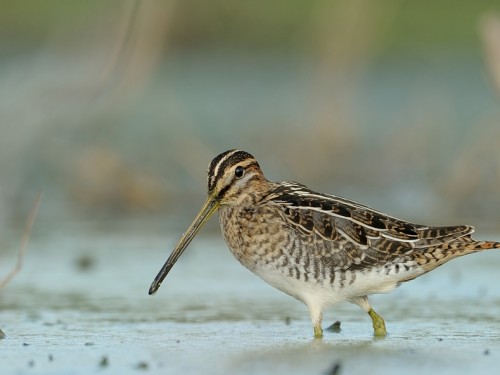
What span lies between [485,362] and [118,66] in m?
8.05

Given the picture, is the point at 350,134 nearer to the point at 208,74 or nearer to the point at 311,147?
the point at 311,147

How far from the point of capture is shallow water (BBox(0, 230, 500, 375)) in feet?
23.5

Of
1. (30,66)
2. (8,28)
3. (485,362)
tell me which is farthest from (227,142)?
(485,362)

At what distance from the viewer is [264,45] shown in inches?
969

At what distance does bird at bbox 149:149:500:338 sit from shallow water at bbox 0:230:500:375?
0.32m

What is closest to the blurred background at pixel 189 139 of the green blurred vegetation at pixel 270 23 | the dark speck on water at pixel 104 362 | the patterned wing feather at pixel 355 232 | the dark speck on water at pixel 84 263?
the dark speck on water at pixel 84 263

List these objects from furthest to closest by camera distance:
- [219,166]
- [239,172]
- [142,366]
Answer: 1. [239,172]
2. [219,166]
3. [142,366]

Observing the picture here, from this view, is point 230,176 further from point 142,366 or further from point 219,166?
point 142,366

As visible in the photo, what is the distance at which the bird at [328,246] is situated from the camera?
8219 mm

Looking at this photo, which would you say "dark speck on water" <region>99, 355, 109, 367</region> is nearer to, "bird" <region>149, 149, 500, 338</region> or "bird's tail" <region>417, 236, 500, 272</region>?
"bird" <region>149, 149, 500, 338</region>

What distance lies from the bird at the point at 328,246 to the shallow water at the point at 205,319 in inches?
12.5

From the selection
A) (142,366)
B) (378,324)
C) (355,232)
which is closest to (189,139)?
(355,232)

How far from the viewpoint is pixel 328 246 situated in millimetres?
8297

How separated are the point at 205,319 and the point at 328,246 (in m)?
1.16
